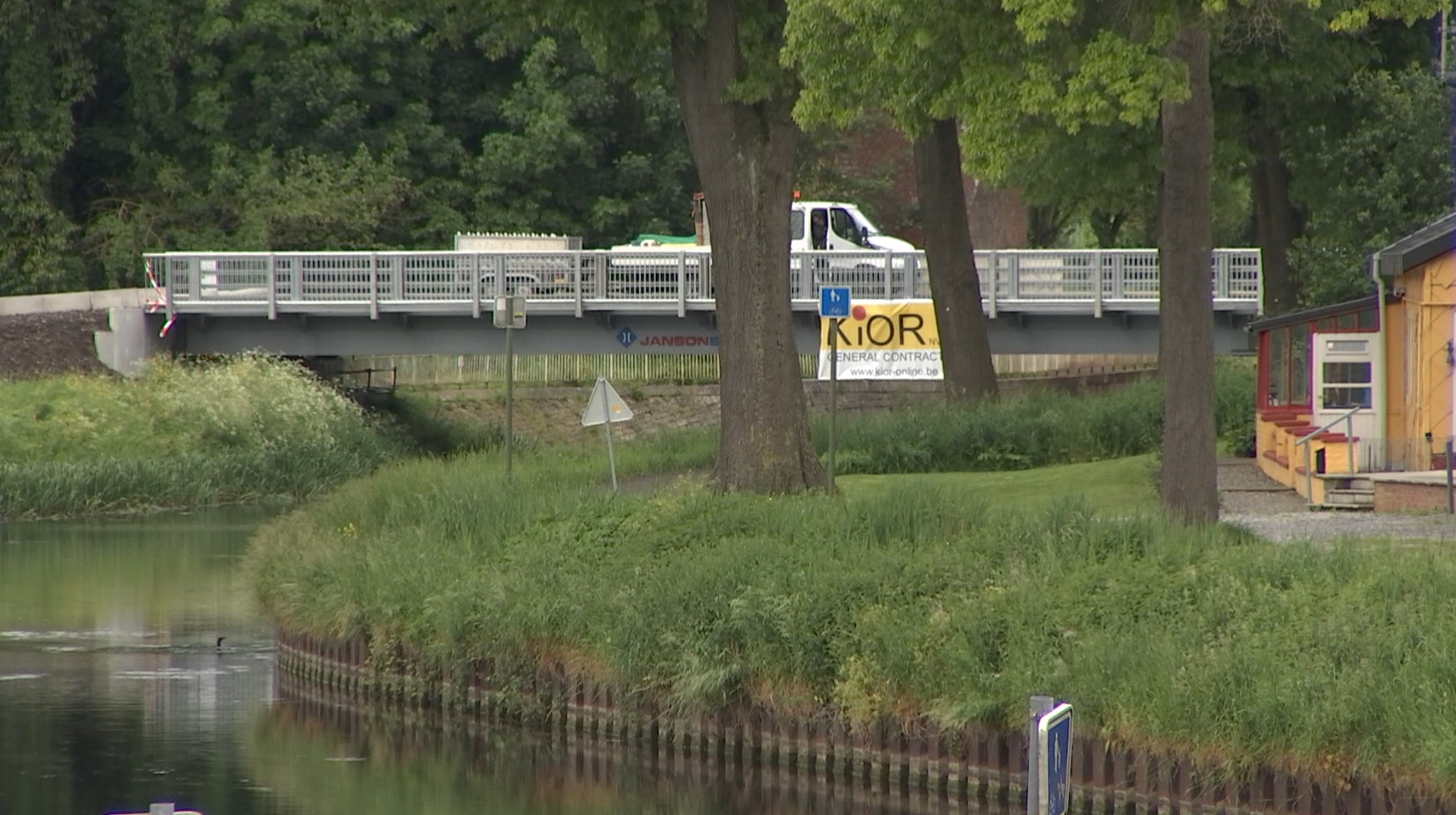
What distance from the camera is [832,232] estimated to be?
4828 centimetres

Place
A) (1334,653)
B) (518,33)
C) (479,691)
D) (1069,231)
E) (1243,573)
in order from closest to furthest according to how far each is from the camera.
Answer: (1334,653)
(1243,573)
(479,691)
(518,33)
(1069,231)

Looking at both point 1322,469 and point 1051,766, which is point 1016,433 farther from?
point 1051,766

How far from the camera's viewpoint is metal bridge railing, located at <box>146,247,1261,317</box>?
45938 mm

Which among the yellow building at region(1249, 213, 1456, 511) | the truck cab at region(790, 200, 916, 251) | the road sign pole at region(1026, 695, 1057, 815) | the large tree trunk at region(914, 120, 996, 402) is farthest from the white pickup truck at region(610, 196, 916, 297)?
the road sign pole at region(1026, 695, 1057, 815)

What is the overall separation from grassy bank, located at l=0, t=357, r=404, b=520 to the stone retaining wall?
A: 19.4m

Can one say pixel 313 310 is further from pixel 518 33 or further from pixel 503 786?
pixel 503 786

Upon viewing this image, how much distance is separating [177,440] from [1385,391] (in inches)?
972

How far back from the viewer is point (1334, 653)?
14883 millimetres

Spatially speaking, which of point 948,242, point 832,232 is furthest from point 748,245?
point 832,232

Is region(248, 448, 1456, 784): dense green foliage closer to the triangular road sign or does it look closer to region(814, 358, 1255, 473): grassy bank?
the triangular road sign

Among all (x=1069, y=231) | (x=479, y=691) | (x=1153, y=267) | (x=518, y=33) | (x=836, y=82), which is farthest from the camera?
(x=1069, y=231)

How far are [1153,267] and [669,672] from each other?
95.4 ft

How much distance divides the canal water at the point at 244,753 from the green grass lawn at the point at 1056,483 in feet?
32.6

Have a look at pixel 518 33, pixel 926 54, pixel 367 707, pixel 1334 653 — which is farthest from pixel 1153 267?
pixel 1334 653
